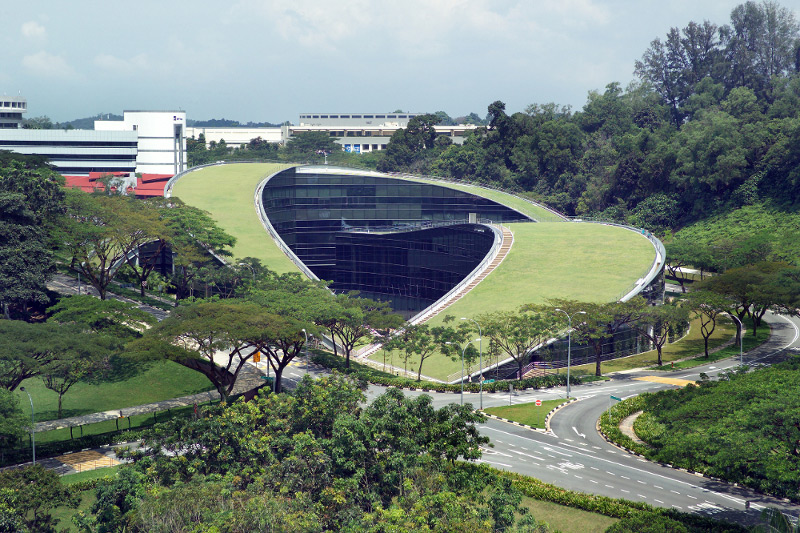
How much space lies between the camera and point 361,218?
131125 mm

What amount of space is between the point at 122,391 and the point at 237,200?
2327 inches

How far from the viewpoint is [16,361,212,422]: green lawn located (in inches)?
2469

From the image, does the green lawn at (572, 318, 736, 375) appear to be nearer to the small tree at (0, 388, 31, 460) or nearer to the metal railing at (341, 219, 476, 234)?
the metal railing at (341, 219, 476, 234)

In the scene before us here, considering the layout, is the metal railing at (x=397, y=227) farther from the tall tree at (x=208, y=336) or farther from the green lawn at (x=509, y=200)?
the tall tree at (x=208, y=336)

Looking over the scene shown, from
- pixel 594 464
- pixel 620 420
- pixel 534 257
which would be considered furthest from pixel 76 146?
pixel 594 464

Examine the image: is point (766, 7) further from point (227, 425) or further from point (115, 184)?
point (227, 425)

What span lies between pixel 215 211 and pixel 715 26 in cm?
12471

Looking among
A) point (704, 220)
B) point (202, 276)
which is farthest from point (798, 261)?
point (202, 276)

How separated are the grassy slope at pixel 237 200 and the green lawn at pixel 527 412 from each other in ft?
148

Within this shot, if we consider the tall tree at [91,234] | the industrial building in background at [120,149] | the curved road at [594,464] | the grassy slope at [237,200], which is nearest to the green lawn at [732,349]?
the curved road at [594,464]

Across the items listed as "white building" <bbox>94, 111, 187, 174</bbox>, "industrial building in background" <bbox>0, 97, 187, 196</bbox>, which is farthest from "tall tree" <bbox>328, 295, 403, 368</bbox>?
"white building" <bbox>94, 111, 187, 174</bbox>

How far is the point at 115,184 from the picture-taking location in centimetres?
16025

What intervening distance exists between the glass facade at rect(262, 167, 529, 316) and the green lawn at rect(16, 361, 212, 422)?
164 ft

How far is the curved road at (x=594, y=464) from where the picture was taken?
45.0m
